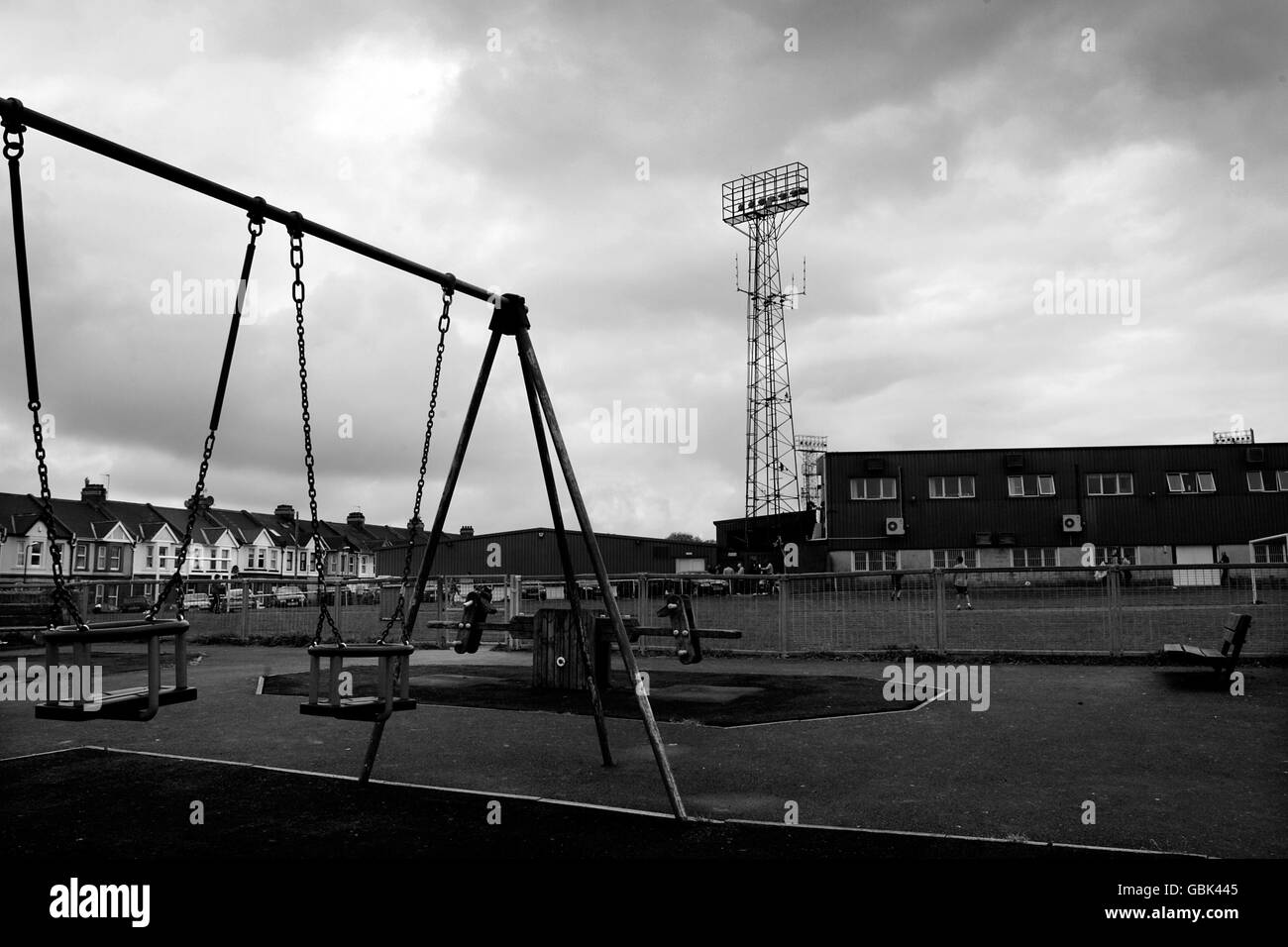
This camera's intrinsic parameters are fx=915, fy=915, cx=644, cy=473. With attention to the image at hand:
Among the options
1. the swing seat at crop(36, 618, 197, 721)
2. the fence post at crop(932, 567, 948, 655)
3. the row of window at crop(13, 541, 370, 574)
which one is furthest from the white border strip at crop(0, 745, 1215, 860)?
the row of window at crop(13, 541, 370, 574)

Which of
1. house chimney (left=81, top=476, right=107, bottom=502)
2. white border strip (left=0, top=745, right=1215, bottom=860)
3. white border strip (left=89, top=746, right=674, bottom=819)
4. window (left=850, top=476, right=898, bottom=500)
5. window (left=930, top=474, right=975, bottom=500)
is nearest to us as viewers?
white border strip (left=0, top=745, right=1215, bottom=860)

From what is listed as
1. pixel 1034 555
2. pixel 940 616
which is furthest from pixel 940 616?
pixel 1034 555

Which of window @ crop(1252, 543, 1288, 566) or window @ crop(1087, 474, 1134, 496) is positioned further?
window @ crop(1087, 474, 1134, 496)

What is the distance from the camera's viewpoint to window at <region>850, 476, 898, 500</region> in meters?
50.7

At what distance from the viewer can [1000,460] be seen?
50438mm

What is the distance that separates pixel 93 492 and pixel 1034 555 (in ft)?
252

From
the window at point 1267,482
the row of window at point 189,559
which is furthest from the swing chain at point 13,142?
the row of window at point 189,559

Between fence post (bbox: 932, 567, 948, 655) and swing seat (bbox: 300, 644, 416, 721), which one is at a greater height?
swing seat (bbox: 300, 644, 416, 721)

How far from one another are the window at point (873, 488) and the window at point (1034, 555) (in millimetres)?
7257

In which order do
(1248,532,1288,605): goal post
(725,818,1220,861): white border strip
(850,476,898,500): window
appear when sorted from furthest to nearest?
(850,476,898,500): window
(1248,532,1288,605): goal post
(725,818,1220,861): white border strip

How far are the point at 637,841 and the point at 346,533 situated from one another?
111924 millimetres

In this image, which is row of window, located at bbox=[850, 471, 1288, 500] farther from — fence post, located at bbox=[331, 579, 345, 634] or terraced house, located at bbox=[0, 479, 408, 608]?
terraced house, located at bbox=[0, 479, 408, 608]

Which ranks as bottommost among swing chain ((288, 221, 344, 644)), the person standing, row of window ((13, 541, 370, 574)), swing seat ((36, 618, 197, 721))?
row of window ((13, 541, 370, 574))
